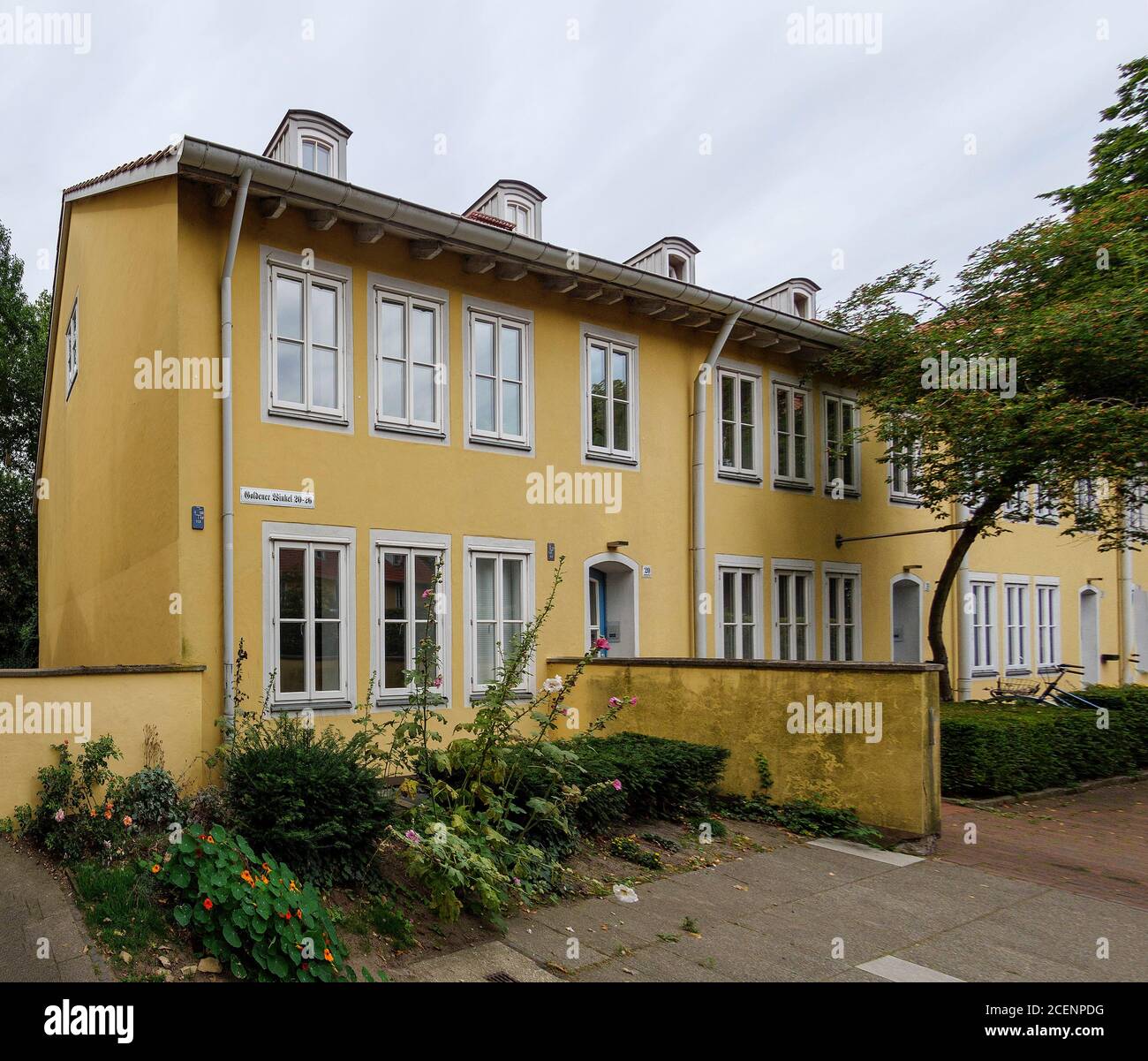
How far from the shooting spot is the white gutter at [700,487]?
12.2 meters

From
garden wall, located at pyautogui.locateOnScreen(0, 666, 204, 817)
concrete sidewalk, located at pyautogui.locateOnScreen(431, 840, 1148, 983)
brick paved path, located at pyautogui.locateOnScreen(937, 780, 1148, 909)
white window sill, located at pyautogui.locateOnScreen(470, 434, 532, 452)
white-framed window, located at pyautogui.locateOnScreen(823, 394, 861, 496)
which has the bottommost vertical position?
brick paved path, located at pyautogui.locateOnScreen(937, 780, 1148, 909)

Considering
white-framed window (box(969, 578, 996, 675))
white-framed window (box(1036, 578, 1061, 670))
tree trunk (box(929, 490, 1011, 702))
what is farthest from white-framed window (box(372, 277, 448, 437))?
white-framed window (box(1036, 578, 1061, 670))

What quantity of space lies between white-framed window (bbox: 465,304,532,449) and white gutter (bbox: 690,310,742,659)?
281 cm

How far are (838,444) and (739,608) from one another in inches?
132

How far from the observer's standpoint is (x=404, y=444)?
9.63m

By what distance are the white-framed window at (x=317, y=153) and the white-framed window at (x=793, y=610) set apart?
8.27 m

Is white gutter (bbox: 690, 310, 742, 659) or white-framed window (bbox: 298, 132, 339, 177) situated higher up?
white-framed window (bbox: 298, 132, 339, 177)

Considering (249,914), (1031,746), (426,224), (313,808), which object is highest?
(426,224)

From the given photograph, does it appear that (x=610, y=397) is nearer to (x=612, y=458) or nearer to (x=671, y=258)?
(x=612, y=458)

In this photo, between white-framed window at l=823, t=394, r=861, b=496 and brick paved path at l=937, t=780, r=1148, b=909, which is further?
white-framed window at l=823, t=394, r=861, b=496

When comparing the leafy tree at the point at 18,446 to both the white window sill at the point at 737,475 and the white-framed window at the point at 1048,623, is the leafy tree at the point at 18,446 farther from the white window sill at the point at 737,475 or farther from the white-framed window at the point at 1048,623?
the white-framed window at the point at 1048,623

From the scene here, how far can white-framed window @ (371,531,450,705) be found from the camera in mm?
9305

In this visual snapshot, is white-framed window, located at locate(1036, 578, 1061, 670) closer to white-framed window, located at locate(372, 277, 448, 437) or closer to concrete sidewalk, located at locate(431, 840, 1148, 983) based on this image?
concrete sidewalk, located at locate(431, 840, 1148, 983)

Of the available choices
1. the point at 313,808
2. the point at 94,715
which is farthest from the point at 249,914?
the point at 94,715
